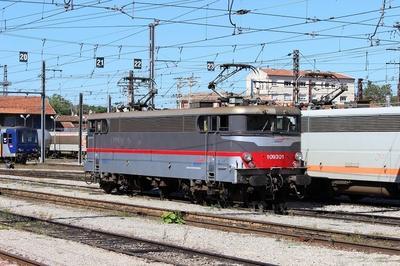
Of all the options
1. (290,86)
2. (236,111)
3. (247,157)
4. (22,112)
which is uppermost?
(290,86)

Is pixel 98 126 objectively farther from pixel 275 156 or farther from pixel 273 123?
pixel 275 156

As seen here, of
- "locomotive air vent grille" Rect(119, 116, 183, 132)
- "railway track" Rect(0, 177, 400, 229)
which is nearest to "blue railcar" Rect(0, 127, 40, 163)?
"locomotive air vent grille" Rect(119, 116, 183, 132)

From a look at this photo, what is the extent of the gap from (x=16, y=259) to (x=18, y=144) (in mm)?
47081

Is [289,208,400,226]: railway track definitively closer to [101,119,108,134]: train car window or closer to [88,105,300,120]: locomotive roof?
[88,105,300,120]: locomotive roof

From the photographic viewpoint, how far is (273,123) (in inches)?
739

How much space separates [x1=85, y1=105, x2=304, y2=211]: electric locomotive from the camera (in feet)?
59.9

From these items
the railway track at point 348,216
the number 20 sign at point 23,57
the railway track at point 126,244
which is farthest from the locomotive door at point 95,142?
the number 20 sign at point 23,57

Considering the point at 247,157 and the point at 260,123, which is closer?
the point at 247,157

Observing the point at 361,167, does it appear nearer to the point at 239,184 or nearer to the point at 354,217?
the point at 354,217

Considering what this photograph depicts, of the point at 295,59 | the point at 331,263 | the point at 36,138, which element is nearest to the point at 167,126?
the point at 331,263

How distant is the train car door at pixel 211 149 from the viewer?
62.2 feet

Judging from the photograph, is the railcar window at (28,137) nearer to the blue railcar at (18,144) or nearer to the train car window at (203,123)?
the blue railcar at (18,144)

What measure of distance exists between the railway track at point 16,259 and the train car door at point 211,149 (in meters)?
8.84

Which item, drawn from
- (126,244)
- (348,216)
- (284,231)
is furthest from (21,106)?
(126,244)
